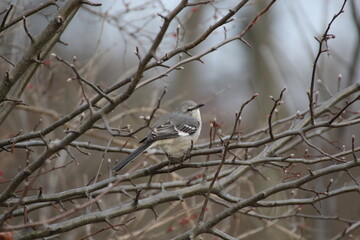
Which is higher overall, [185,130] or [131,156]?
[185,130]

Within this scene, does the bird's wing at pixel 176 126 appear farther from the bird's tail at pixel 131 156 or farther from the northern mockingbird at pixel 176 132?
the bird's tail at pixel 131 156

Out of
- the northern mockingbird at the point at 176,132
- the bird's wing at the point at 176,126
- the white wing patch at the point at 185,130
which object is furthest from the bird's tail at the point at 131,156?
the white wing patch at the point at 185,130

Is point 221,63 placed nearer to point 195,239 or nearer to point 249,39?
point 249,39

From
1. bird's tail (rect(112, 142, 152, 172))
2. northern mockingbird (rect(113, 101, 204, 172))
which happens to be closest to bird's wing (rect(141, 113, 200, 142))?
northern mockingbird (rect(113, 101, 204, 172))

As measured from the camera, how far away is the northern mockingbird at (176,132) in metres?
5.24

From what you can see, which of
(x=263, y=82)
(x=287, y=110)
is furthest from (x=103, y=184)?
(x=263, y=82)

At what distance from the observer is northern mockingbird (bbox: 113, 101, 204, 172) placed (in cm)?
524

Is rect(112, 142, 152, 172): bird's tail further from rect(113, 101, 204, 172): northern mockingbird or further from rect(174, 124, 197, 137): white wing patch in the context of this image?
rect(174, 124, 197, 137): white wing patch

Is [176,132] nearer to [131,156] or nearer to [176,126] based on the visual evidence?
[176,126]

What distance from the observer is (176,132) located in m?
5.73

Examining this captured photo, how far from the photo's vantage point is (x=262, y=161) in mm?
3684

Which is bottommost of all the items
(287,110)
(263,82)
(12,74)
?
(12,74)

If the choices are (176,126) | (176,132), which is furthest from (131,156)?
(176,126)

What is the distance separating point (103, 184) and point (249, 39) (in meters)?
8.40
